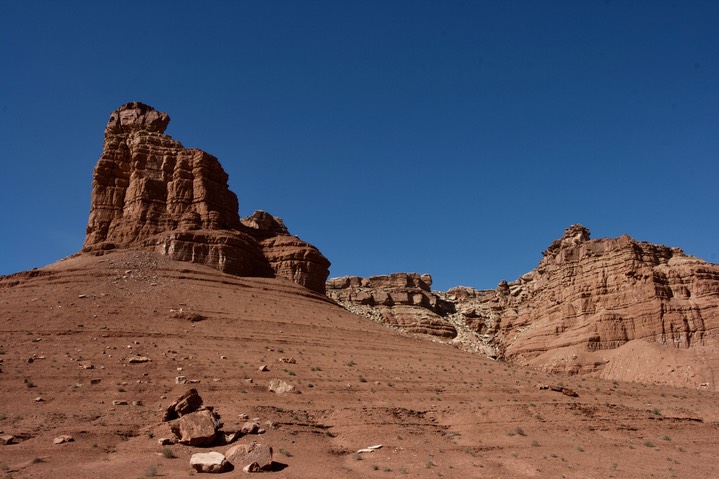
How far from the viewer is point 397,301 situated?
84.8 metres

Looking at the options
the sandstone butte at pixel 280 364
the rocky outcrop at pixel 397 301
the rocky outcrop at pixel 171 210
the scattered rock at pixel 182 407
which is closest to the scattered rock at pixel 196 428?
the sandstone butte at pixel 280 364

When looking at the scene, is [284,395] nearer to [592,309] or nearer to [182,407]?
[182,407]

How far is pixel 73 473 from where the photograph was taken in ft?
52.6

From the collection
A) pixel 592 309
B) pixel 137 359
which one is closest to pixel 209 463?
pixel 137 359

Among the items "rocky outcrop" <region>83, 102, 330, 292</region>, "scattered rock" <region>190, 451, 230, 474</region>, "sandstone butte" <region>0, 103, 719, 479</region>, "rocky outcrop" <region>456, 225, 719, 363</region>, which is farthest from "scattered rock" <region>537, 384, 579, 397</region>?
"rocky outcrop" <region>456, 225, 719, 363</region>

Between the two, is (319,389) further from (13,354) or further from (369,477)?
(13,354)

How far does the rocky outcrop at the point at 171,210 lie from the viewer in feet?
145

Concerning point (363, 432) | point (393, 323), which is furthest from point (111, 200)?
point (393, 323)

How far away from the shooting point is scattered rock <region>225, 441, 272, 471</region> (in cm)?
1750

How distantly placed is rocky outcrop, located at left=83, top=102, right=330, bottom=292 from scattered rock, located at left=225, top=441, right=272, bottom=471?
26.9 meters

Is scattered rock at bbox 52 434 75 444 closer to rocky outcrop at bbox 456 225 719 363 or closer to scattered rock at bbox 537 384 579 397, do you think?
scattered rock at bbox 537 384 579 397

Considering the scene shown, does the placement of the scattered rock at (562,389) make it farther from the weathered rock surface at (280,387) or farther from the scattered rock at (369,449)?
the scattered rock at (369,449)

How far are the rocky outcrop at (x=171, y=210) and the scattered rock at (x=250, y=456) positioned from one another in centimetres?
2690

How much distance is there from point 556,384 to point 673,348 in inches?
926
